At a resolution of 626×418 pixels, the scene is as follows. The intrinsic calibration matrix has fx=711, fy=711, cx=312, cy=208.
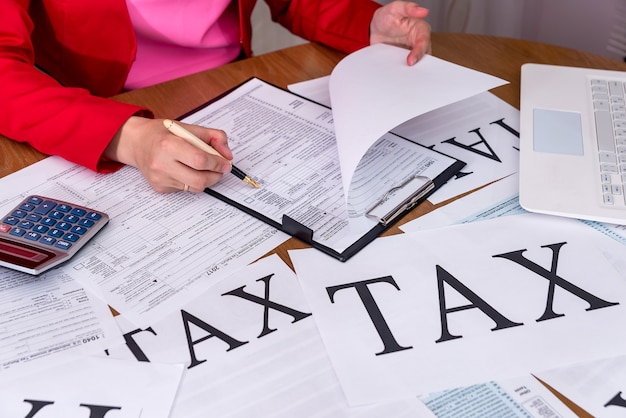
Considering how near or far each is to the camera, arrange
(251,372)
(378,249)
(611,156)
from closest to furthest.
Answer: (251,372) < (378,249) < (611,156)

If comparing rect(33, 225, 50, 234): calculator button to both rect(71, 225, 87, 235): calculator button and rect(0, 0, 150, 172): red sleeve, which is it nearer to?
rect(71, 225, 87, 235): calculator button

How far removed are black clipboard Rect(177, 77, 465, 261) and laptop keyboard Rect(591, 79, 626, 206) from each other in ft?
0.58

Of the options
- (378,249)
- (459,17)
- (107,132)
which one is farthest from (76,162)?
(459,17)

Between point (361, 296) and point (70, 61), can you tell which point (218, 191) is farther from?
point (70, 61)

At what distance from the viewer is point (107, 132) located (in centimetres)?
91

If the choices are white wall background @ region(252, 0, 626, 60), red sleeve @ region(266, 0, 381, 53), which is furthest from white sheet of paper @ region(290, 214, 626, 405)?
white wall background @ region(252, 0, 626, 60)

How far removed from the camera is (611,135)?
36.6 inches

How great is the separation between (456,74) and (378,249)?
11.5 inches

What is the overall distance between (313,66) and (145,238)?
47 cm

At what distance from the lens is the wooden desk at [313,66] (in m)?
1.05

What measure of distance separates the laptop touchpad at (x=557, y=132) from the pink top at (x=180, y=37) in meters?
0.55

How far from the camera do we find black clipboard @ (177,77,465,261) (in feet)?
2.59

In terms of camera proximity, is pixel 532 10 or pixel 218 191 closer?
pixel 218 191

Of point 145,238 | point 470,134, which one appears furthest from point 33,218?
point 470,134
